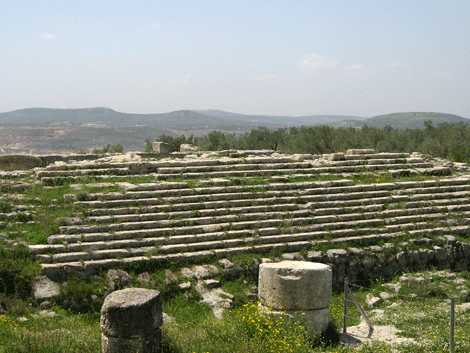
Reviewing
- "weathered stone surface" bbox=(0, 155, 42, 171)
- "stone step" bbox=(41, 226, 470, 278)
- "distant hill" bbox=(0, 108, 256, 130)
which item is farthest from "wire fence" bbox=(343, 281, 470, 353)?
"distant hill" bbox=(0, 108, 256, 130)

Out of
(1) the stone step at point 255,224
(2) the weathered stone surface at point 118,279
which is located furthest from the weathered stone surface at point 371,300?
(2) the weathered stone surface at point 118,279

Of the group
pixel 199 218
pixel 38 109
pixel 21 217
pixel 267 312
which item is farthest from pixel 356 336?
pixel 38 109

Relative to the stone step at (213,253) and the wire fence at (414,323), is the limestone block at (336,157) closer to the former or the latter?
the stone step at (213,253)

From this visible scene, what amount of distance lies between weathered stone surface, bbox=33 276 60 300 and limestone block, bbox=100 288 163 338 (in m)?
2.86

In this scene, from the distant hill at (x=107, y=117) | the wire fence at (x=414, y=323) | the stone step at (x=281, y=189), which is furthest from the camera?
the distant hill at (x=107, y=117)

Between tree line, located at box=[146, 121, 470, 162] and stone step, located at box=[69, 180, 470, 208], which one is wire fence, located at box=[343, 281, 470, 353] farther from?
tree line, located at box=[146, 121, 470, 162]

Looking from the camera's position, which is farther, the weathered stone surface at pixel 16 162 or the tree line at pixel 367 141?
the tree line at pixel 367 141

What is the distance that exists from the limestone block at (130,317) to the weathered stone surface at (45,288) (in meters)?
2.86

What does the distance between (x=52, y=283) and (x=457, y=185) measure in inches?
504

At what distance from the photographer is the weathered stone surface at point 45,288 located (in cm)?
897

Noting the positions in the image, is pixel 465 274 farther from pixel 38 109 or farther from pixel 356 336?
pixel 38 109

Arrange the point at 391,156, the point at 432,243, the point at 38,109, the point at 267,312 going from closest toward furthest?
1. the point at 267,312
2. the point at 432,243
3. the point at 391,156
4. the point at 38,109

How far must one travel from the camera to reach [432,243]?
12.7 meters

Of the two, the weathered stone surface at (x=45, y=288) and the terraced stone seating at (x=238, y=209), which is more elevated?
the terraced stone seating at (x=238, y=209)
